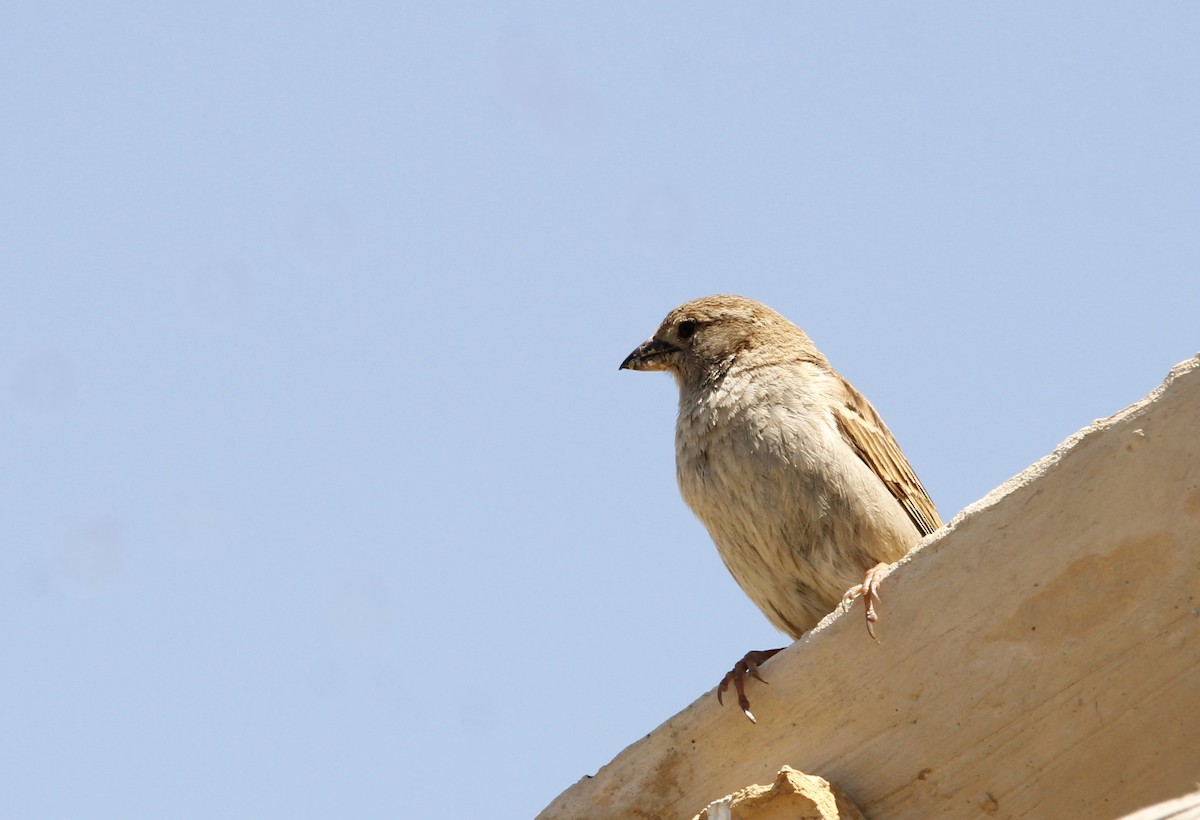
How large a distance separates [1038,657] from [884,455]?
250 cm

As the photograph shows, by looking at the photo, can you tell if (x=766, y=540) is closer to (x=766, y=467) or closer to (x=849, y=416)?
(x=766, y=467)


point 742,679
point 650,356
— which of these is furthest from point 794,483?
point 650,356

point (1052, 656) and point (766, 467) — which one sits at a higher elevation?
point (766, 467)

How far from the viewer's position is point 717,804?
4457 millimetres

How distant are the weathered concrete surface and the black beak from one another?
306 cm

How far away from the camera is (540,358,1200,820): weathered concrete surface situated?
397 centimetres

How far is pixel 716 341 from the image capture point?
7445mm

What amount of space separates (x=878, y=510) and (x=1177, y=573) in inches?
84.2

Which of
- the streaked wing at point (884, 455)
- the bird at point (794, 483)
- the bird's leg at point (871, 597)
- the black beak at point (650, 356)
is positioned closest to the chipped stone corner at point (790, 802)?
the bird's leg at point (871, 597)

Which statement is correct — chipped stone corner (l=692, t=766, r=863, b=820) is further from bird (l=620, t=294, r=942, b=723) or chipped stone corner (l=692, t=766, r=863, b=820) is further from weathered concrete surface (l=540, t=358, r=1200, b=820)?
bird (l=620, t=294, r=942, b=723)

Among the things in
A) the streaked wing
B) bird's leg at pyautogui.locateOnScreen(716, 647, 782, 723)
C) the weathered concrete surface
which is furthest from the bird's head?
the weathered concrete surface

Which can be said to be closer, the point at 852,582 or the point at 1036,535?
the point at 1036,535

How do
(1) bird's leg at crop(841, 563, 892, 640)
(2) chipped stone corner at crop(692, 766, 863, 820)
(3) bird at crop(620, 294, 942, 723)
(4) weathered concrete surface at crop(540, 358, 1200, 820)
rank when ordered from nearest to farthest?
(4) weathered concrete surface at crop(540, 358, 1200, 820)
(2) chipped stone corner at crop(692, 766, 863, 820)
(1) bird's leg at crop(841, 563, 892, 640)
(3) bird at crop(620, 294, 942, 723)

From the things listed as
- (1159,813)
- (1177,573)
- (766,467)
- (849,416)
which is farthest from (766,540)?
(1159,813)
